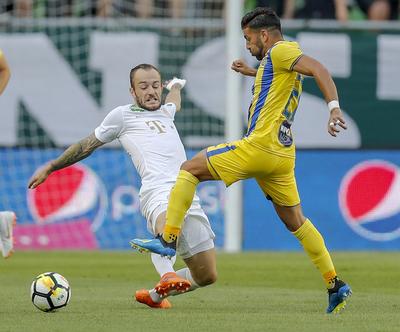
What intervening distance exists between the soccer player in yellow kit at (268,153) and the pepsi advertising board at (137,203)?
8418mm

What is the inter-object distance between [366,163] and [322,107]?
45.8 inches

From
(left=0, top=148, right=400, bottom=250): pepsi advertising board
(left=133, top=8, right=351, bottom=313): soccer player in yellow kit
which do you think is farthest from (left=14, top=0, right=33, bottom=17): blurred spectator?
(left=133, top=8, right=351, bottom=313): soccer player in yellow kit

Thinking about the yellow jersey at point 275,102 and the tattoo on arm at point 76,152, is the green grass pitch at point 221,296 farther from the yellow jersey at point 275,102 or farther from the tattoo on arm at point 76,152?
the yellow jersey at point 275,102

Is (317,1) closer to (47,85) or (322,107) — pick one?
(322,107)

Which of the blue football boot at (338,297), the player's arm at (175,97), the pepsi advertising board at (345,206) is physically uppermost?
the player's arm at (175,97)

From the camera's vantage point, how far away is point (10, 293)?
10281 mm

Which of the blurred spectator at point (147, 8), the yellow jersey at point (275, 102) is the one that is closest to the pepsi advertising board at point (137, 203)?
the blurred spectator at point (147, 8)

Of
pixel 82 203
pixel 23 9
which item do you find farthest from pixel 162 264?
pixel 23 9

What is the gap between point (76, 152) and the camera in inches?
365

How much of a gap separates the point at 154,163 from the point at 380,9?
1060 centimetres

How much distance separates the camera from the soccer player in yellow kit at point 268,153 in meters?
8.63

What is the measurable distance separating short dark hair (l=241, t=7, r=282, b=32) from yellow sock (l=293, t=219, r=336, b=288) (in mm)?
1528

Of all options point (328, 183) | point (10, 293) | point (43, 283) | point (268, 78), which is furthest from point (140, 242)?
point (328, 183)

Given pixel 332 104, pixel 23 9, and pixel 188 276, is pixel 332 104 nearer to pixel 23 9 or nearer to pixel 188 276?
pixel 188 276
